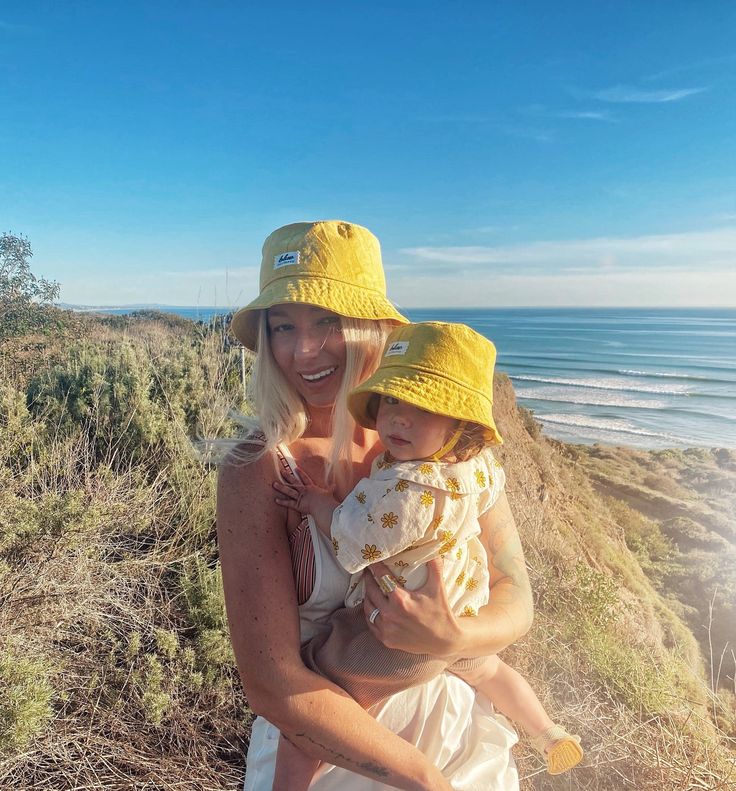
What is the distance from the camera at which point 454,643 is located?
139 cm

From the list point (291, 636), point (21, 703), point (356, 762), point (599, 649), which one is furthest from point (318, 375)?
point (599, 649)

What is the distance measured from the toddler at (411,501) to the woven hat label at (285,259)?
1.30 feet

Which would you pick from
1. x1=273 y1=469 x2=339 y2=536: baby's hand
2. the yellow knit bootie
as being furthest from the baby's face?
the yellow knit bootie

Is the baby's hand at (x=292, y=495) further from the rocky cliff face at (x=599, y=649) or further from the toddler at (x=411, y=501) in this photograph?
the rocky cliff face at (x=599, y=649)

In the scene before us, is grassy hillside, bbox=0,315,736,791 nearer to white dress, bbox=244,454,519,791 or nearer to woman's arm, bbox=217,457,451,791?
white dress, bbox=244,454,519,791

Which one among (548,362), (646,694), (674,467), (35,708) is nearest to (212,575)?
(35,708)

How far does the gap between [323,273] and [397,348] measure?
341 millimetres

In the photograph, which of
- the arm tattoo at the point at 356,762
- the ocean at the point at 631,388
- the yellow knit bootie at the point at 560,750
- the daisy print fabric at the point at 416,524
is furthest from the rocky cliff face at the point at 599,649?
the ocean at the point at 631,388

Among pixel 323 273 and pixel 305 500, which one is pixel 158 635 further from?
pixel 323 273

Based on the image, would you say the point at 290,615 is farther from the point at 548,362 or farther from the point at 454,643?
the point at 548,362

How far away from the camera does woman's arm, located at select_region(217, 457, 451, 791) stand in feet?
4.49

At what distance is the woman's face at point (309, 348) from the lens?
1.71 metres

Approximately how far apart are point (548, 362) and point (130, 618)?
3996 cm

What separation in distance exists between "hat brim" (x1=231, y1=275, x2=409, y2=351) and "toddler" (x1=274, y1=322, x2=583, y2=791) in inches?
4.9
